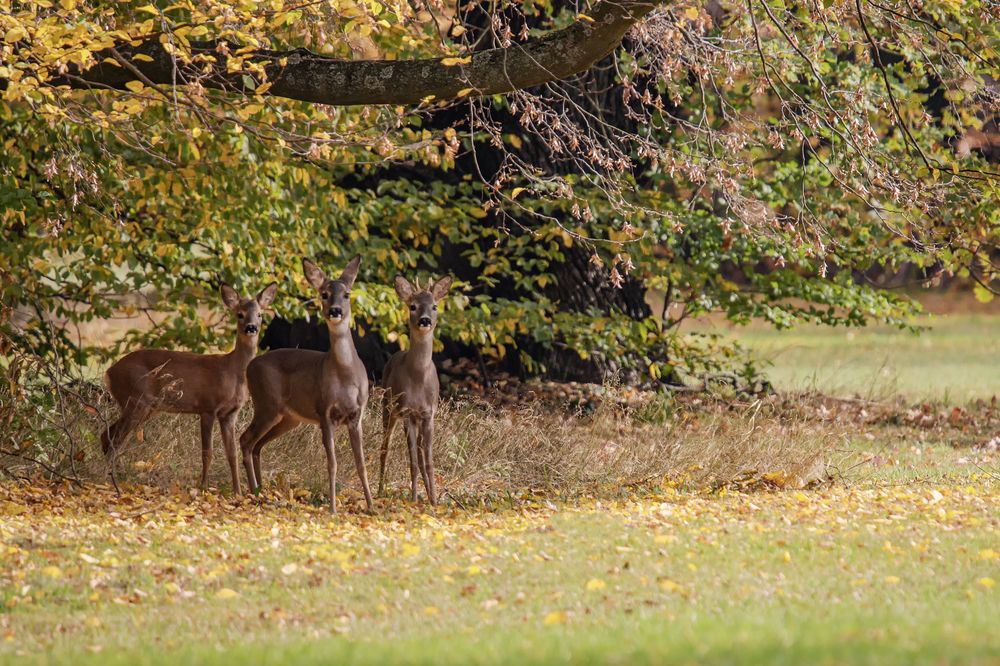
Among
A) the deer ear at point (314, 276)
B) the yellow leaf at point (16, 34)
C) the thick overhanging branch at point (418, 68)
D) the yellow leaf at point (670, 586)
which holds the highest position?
the yellow leaf at point (16, 34)

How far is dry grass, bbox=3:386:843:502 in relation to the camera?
11.2 meters

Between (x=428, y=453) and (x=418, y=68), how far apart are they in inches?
108

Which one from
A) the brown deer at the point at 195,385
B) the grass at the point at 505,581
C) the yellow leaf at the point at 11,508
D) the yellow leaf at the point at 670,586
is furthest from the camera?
the brown deer at the point at 195,385

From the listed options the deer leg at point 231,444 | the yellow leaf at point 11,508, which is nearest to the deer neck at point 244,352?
the deer leg at point 231,444

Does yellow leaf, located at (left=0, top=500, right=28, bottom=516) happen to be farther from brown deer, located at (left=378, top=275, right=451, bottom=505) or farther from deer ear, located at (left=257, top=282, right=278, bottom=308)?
brown deer, located at (left=378, top=275, right=451, bottom=505)

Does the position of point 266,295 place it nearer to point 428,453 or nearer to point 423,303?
point 423,303

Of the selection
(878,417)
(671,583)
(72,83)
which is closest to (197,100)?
(72,83)

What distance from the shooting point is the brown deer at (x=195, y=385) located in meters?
10.9

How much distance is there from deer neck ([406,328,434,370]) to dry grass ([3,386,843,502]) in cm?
103

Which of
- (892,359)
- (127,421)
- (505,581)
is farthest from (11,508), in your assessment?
(892,359)

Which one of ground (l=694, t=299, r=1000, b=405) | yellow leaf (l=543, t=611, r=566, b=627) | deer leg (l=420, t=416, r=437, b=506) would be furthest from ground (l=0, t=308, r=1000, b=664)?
ground (l=694, t=299, r=1000, b=405)

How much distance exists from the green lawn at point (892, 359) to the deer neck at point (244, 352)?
28.9 ft

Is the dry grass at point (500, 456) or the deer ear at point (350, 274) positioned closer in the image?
the deer ear at point (350, 274)

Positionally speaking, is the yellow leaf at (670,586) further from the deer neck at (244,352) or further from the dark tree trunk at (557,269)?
the dark tree trunk at (557,269)
